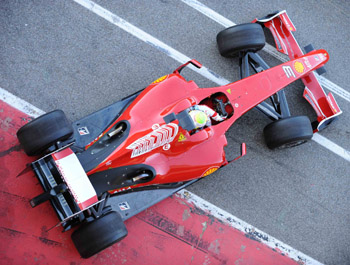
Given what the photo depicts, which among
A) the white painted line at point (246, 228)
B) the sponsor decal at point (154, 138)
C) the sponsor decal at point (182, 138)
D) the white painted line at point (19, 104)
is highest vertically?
the white painted line at point (19, 104)

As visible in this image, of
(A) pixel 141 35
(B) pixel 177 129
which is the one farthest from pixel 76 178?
(A) pixel 141 35

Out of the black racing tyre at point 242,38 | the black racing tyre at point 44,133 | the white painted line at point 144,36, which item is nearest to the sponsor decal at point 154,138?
the black racing tyre at point 44,133

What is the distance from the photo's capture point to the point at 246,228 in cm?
498

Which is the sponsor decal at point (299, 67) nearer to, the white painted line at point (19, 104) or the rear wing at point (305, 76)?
the rear wing at point (305, 76)

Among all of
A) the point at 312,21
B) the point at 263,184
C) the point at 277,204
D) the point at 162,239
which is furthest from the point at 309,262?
the point at 312,21

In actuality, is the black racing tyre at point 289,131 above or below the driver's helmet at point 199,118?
below

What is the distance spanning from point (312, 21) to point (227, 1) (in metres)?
1.51

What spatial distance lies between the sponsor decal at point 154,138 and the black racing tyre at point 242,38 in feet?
5.70

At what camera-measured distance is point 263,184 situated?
5.12 metres

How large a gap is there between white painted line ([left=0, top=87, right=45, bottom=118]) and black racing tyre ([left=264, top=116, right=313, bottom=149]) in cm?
335

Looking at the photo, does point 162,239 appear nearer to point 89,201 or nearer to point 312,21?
point 89,201

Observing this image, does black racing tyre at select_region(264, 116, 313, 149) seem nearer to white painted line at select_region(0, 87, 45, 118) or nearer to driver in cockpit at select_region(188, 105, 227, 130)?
driver in cockpit at select_region(188, 105, 227, 130)

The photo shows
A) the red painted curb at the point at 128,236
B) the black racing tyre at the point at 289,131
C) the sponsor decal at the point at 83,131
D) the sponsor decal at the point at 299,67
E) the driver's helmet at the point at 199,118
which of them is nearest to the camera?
the driver's helmet at the point at 199,118

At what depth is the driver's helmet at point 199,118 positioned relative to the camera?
3.93m
